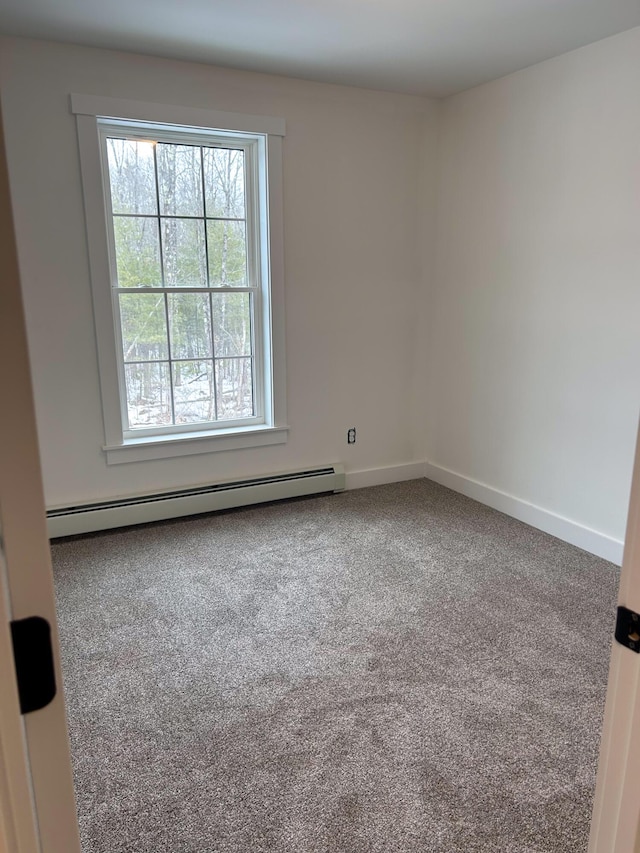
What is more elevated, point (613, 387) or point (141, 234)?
point (141, 234)

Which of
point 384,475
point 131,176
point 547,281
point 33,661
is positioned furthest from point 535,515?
point 33,661

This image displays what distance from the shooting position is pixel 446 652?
7.75 feet

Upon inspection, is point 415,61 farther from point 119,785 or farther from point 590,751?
point 119,785

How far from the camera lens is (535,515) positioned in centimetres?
355

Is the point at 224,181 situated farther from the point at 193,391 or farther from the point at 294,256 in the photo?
the point at 193,391

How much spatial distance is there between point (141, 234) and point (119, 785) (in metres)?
2.77

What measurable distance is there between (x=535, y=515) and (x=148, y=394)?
248cm

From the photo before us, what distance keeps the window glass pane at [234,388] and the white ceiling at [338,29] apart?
1.70 meters

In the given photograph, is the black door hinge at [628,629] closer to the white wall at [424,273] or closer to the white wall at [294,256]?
the white wall at [424,273]

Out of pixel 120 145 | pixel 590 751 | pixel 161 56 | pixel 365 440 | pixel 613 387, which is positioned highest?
pixel 161 56

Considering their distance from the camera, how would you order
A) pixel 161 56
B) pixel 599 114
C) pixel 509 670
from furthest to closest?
pixel 161 56 → pixel 599 114 → pixel 509 670

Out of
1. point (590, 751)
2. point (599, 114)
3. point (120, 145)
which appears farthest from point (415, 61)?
point (590, 751)

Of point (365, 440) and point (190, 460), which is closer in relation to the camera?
point (190, 460)

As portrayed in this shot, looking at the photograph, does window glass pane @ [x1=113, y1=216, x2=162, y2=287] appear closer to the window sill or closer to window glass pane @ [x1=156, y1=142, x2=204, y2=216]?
window glass pane @ [x1=156, y1=142, x2=204, y2=216]
